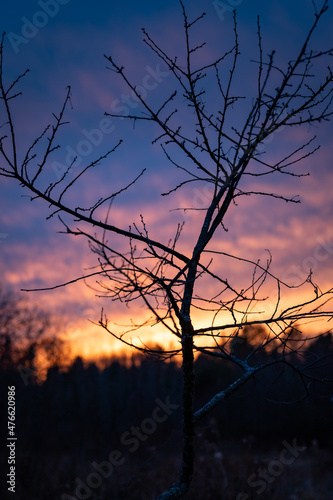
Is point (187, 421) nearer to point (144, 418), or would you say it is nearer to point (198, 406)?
point (198, 406)

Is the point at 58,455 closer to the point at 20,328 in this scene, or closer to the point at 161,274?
the point at 20,328

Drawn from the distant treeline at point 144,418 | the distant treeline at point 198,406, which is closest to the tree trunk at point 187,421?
the distant treeline at point 144,418

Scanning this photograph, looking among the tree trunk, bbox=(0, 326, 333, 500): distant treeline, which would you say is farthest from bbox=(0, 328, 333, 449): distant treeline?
the tree trunk

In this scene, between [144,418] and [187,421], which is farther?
[144,418]

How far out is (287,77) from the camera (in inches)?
96.3

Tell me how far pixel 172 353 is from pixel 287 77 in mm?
1993

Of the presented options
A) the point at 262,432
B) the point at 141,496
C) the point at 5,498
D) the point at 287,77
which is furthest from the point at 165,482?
the point at 287,77

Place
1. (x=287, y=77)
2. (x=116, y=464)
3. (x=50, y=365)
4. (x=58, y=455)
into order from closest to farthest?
(x=287, y=77) → (x=116, y=464) → (x=58, y=455) → (x=50, y=365)

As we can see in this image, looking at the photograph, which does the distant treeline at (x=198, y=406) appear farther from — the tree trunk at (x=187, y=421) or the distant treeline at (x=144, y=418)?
the tree trunk at (x=187, y=421)

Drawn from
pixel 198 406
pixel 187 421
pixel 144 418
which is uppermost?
pixel 198 406

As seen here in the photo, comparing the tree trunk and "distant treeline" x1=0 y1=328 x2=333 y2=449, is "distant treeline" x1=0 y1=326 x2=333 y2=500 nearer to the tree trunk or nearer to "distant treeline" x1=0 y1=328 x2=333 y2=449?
"distant treeline" x1=0 y1=328 x2=333 y2=449

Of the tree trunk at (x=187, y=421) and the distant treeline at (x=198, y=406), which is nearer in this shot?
the tree trunk at (x=187, y=421)

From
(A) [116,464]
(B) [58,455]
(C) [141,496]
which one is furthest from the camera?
(B) [58,455]

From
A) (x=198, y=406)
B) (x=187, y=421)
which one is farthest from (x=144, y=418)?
(x=187, y=421)
